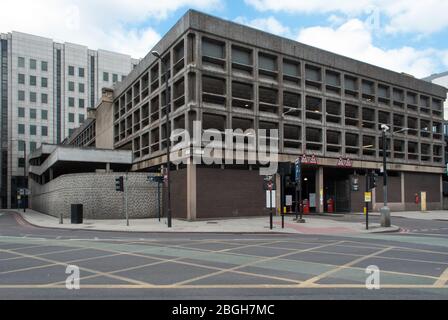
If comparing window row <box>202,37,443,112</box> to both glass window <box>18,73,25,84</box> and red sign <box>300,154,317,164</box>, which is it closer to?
red sign <box>300,154,317,164</box>

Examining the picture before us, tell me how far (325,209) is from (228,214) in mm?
15365

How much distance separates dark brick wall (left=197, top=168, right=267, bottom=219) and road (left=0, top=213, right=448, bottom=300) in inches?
591

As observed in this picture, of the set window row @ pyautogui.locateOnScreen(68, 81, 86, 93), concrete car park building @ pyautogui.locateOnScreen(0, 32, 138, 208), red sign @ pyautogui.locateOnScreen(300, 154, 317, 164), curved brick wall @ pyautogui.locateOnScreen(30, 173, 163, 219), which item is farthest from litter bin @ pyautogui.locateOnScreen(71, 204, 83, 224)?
window row @ pyautogui.locateOnScreen(68, 81, 86, 93)

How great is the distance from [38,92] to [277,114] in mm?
66199

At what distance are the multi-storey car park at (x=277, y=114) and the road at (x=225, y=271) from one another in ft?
46.9

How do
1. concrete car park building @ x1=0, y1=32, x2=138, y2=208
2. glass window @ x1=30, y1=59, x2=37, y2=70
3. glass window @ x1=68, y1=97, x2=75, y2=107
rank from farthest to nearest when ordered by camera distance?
glass window @ x1=68, y1=97, x2=75, y2=107 < glass window @ x1=30, y1=59, x2=37, y2=70 < concrete car park building @ x1=0, y1=32, x2=138, y2=208

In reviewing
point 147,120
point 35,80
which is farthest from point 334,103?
point 35,80

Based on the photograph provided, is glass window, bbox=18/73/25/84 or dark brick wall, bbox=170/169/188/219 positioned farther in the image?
glass window, bbox=18/73/25/84

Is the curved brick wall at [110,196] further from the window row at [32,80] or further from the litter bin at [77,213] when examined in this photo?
the window row at [32,80]

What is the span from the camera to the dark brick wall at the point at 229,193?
2984 centimetres

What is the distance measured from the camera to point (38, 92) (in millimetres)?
83438

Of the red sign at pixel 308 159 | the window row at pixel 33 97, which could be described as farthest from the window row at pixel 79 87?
the red sign at pixel 308 159

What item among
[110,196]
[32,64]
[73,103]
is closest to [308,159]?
[110,196]

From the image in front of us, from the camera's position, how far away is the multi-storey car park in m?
30.7
